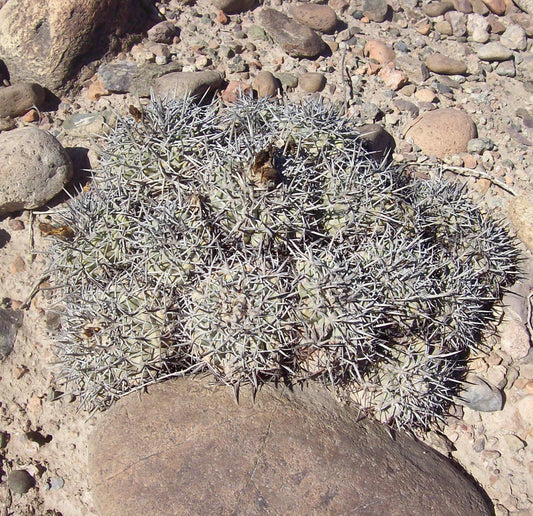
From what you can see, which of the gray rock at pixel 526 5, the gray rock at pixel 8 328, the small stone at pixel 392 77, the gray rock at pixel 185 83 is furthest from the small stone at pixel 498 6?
the gray rock at pixel 8 328

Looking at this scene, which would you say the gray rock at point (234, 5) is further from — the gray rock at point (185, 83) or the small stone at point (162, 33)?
the gray rock at point (185, 83)

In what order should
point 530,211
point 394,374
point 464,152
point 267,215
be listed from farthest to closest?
point 464,152, point 530,211, point 394,374, point 267,215

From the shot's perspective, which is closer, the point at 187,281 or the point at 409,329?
the point at 187,281

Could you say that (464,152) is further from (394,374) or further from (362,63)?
(394,374)

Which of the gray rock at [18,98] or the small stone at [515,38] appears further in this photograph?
the small stone at [515,38]

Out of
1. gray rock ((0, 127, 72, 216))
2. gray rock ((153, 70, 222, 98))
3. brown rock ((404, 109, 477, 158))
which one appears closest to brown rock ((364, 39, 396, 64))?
brown rock ((404, 109, 477, 158))

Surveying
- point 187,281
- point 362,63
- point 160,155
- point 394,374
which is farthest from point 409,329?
point 362,63
